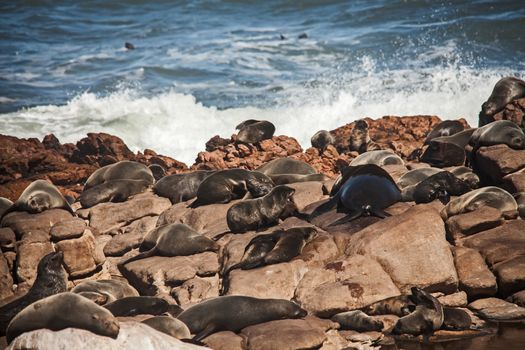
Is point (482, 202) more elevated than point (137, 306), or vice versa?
point (482, 202)

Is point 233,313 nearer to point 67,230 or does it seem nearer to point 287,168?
point 67,230

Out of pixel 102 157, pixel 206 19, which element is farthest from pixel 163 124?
pixel 206 19

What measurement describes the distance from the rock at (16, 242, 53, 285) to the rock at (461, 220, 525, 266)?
5605 mm

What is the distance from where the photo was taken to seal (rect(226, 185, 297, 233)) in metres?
11.4

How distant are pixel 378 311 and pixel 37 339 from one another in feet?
12.8

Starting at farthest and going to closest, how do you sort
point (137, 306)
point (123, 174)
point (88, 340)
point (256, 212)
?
point (123, 174) → point (256, 212) → point (137, 306) → point (88, 340)

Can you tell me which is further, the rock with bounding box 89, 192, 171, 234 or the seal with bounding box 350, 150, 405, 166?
the seal with bounding box 350, 150, 405, 166

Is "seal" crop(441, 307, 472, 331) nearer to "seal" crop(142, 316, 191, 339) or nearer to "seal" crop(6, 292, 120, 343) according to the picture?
"seal" crop(142, 316, 191, 339)

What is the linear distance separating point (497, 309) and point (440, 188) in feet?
8.79

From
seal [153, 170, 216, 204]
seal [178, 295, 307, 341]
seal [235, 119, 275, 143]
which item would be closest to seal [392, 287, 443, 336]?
seal [178, 295, 307, 341]

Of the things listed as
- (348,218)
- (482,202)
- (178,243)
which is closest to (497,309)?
(482,202)

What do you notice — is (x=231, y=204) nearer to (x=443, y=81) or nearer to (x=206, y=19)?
(x=443, y=81)

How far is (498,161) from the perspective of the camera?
12.2 meters

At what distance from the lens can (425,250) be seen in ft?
32.3
